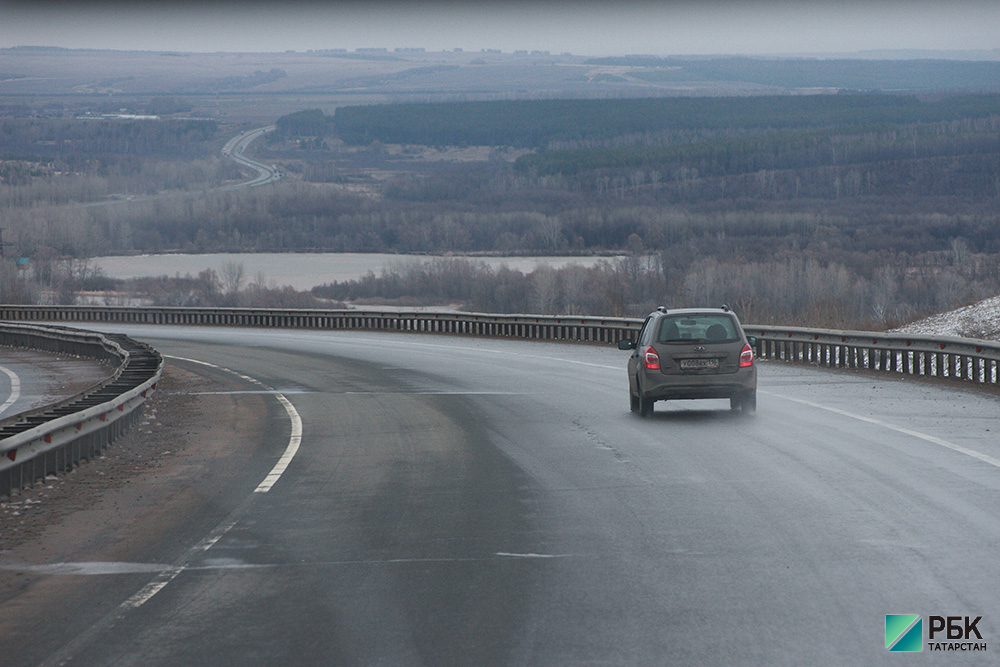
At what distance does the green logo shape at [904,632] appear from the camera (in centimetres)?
613

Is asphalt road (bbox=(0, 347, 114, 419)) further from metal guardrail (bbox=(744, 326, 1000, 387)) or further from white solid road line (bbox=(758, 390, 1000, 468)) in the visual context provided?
metal guardrail (bbox=(744, 326, 1000, 387))

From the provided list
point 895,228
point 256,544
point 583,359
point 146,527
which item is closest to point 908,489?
point 256,544

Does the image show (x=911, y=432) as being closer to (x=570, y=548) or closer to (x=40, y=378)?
(x=570, y=548)

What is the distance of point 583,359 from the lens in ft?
103

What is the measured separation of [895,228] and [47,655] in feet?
570

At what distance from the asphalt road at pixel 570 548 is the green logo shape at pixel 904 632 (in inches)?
3.9

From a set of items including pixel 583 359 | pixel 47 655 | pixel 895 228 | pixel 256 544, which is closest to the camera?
pixel 47 655

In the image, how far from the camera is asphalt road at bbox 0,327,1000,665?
6.33 meters

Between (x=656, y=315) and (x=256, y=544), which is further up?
(x=656, y=315)

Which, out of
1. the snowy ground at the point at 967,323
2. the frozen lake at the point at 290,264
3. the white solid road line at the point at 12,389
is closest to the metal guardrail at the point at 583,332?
the snowy ground at the point at 967,323

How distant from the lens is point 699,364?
17.1 meters

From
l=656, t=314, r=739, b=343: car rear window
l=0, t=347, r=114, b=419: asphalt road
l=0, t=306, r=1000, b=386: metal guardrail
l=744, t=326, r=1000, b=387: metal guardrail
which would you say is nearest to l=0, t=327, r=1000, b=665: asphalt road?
l=656, t=314, r=739, b=343: car rear window

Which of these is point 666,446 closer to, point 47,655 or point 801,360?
point 47,655

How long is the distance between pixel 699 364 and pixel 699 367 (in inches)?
1.6
